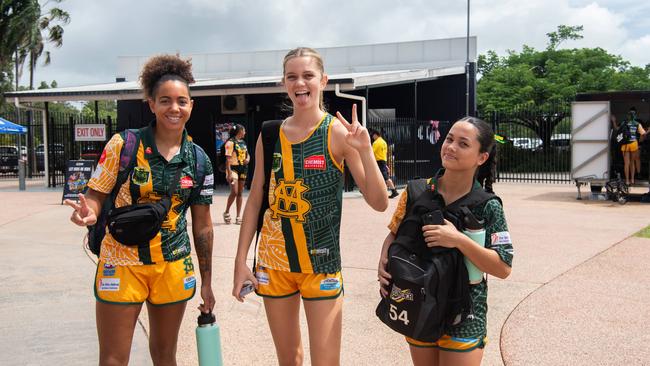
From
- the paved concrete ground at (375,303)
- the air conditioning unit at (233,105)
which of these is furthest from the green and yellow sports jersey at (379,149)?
the air conditioning unit at (233,105)

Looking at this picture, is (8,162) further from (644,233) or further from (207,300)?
(207,300)

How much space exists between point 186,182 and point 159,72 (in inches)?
22.1

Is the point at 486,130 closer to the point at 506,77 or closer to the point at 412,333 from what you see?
the point at 412,333

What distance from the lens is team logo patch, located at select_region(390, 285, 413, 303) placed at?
260 cm

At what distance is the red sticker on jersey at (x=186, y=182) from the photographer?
3.05 m

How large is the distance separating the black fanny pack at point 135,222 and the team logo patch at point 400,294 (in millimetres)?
1105

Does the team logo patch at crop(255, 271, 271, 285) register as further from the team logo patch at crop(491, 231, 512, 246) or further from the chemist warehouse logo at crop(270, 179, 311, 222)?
the team logo patch at crop(491, 231, 512, 246)

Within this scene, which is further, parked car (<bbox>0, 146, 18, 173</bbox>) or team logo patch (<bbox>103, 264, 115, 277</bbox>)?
parked car (<bbox>0, 146, 18, 173</bbox>)

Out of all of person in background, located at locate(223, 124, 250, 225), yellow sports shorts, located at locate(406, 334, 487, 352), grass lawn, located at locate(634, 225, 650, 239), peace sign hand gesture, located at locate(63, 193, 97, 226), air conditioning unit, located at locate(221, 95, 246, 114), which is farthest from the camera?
air conditioning unit, located at locate(221, 95, 246, 114)

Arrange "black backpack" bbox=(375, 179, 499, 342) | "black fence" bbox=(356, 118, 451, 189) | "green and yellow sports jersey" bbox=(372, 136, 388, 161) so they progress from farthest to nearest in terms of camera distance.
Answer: "black fence" bbox=(356, 118, 451, 189)
"green and yellow sports jersey" bbox=(372, 136, 388, 161)
"black backpack" bbox=(375, 179, 499, 342)

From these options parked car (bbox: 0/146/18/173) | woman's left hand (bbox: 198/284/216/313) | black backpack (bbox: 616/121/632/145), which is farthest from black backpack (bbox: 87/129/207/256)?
parked car (bbox: 0/146/18/173)

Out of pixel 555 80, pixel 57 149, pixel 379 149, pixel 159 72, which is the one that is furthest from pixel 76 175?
pixel 555 80

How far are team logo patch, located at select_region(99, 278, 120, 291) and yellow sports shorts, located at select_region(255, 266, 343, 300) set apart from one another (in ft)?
2.10

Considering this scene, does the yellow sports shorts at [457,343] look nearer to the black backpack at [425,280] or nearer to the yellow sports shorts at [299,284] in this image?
the black backpack at [425,280]
